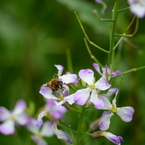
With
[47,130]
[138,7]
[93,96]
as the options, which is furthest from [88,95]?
[47,130]

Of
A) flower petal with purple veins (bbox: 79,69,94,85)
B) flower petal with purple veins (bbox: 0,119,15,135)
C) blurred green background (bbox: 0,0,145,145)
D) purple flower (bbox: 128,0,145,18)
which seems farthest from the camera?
blurred green background (bbox: 0,0,145,145)

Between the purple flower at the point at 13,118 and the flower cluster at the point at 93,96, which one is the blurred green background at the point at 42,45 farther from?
the flower cluster at the point at 93,96

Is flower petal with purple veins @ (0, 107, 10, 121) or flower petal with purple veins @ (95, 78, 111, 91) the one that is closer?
flower petal with purple veins @ (95, 78, 111, 91)

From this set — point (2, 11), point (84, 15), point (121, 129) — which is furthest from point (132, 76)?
point (2, 11)

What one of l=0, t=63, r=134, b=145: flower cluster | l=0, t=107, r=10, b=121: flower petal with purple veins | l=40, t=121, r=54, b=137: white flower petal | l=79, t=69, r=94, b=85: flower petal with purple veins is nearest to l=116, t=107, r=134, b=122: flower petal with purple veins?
l=0, t=63, r=134, b=145: flower cluster

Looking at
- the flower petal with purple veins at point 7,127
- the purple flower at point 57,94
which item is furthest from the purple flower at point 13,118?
the purple flower at point 57,94

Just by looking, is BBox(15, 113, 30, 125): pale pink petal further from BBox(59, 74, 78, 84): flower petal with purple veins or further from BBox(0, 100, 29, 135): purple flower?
Result: BBox(59, 74, 78, 84): flower petal with purple veins
